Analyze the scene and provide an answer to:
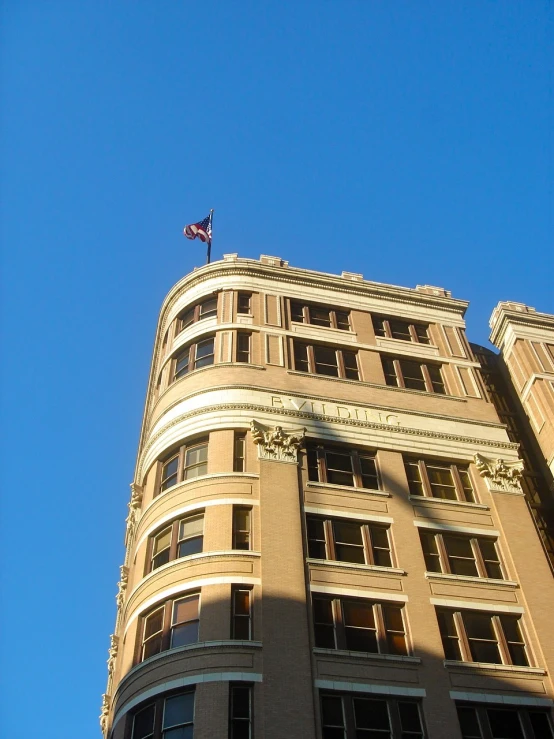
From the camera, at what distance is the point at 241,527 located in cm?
2872

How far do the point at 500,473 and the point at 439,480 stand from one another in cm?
279

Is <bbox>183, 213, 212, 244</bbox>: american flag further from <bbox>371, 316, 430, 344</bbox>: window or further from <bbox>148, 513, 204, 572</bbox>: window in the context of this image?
<bbox>148, 513, 204, 572</bbox>: window

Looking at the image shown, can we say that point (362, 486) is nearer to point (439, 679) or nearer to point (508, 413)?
point (439, 679)

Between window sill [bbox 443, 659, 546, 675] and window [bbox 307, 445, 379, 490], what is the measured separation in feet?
26.1

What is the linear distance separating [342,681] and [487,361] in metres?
25.8

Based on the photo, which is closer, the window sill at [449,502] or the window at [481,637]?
the window at [481,637]

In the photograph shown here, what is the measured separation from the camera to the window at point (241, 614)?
25516mm

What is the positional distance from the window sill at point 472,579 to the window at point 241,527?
7.14 meters

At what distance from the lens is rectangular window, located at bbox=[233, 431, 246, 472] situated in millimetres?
30969

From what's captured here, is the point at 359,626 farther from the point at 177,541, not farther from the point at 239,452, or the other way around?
the point at 239,452

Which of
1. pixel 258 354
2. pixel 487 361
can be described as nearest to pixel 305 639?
pixel 258 354

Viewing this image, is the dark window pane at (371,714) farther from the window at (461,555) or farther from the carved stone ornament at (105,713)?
the carved stone ornament at (105,713)

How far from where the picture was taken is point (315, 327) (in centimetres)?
3903

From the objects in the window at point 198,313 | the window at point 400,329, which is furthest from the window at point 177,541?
the window at point 400,329
